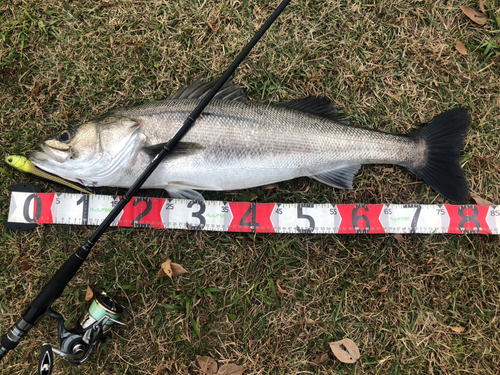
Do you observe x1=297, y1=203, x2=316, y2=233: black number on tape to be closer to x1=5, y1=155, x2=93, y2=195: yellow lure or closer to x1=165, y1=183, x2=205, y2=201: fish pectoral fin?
x1=165, y1=183, x2=205, y2=201: fish pectoral fin

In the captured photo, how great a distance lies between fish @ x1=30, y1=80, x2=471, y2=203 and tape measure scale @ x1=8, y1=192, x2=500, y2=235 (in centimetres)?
22

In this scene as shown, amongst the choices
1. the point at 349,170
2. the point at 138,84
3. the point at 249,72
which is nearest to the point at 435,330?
the point at 349,170

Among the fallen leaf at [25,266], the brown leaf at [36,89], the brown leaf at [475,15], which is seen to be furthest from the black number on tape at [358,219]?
the brown leaf at [36,89]

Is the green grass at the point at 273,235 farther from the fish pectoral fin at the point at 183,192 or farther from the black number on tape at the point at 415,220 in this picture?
the fish pectoral fin at the point at 183,192

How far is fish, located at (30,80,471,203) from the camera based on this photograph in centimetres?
257

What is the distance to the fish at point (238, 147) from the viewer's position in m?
2.57

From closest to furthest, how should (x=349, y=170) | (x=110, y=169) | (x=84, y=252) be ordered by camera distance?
(x=84, y=252) < (x=110, y=169) < (x=349, y=170)

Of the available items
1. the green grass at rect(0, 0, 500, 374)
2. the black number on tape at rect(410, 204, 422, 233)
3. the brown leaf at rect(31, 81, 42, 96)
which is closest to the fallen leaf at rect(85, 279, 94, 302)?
the green grass at rect(0, 0, 500, 374)

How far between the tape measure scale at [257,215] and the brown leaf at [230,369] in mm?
1184

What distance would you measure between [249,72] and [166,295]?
7.45 ft

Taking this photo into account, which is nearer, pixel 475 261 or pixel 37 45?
pixel 475 261

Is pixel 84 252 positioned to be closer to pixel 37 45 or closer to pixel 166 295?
pixel 166 295

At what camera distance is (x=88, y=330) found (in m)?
2.59

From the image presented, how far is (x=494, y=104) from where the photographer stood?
10.1ft
